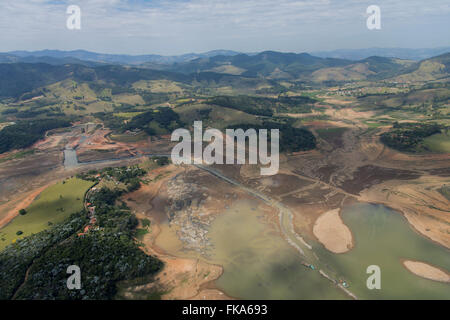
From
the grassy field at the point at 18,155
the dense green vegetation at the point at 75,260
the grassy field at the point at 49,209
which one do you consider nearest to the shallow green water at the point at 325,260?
the dense green vegetation at the point at 75,260

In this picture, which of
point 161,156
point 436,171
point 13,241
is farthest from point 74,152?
point 436,171

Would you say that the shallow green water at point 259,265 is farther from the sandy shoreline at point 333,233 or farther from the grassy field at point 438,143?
the grassy field at point 438,143

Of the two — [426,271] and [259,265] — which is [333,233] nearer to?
[426,271]

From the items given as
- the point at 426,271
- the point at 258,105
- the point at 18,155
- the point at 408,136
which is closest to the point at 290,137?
the point at 408,136

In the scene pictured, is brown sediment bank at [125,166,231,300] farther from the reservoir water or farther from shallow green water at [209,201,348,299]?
the reservoir water

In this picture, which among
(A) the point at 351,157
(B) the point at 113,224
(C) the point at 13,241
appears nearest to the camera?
(C) the point at 13,241
